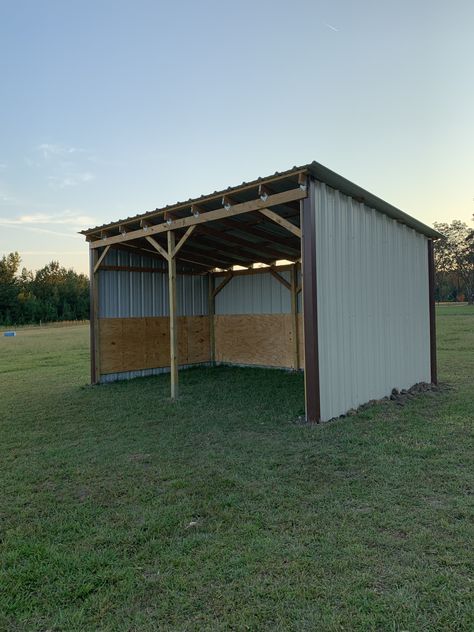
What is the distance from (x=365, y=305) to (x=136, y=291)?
6.25 m

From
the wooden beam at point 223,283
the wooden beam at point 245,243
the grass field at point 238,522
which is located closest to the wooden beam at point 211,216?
the wooden beam at point 245,243

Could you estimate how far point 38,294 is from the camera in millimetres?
57062

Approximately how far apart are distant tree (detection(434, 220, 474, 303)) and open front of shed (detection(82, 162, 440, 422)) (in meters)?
51.6

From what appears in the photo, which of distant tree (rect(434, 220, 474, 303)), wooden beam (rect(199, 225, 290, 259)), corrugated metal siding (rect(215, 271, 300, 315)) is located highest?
distant tree (rect(434, 220, 474, 303))

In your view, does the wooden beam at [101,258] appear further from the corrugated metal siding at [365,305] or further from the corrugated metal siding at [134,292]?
the corrugated metal siding at [365,305]

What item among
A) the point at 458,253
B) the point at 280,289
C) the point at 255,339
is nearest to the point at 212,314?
the point at 255,339

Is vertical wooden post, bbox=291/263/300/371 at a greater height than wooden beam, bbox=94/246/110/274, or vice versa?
wooden beam, bbox=94/246/110/274

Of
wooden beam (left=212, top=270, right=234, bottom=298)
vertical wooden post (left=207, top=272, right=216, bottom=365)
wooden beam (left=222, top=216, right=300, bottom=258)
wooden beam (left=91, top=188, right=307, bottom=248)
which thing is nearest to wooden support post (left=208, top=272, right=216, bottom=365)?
vertical wooden post (left=207, top=272, right=216, bottom=365)

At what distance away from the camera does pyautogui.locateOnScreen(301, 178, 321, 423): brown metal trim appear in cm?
564

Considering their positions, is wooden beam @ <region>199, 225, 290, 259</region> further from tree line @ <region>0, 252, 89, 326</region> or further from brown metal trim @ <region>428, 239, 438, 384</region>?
tree line @ <region>0, 252, 89, 326</region>

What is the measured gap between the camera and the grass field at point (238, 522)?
2.06 meters

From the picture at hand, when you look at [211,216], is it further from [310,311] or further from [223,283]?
[223,283]

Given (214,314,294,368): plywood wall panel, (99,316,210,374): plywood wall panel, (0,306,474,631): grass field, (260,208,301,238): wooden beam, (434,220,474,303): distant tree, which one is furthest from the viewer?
(434,220,474,303): distant tree

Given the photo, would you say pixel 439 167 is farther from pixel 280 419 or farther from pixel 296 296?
pixel 280 419
